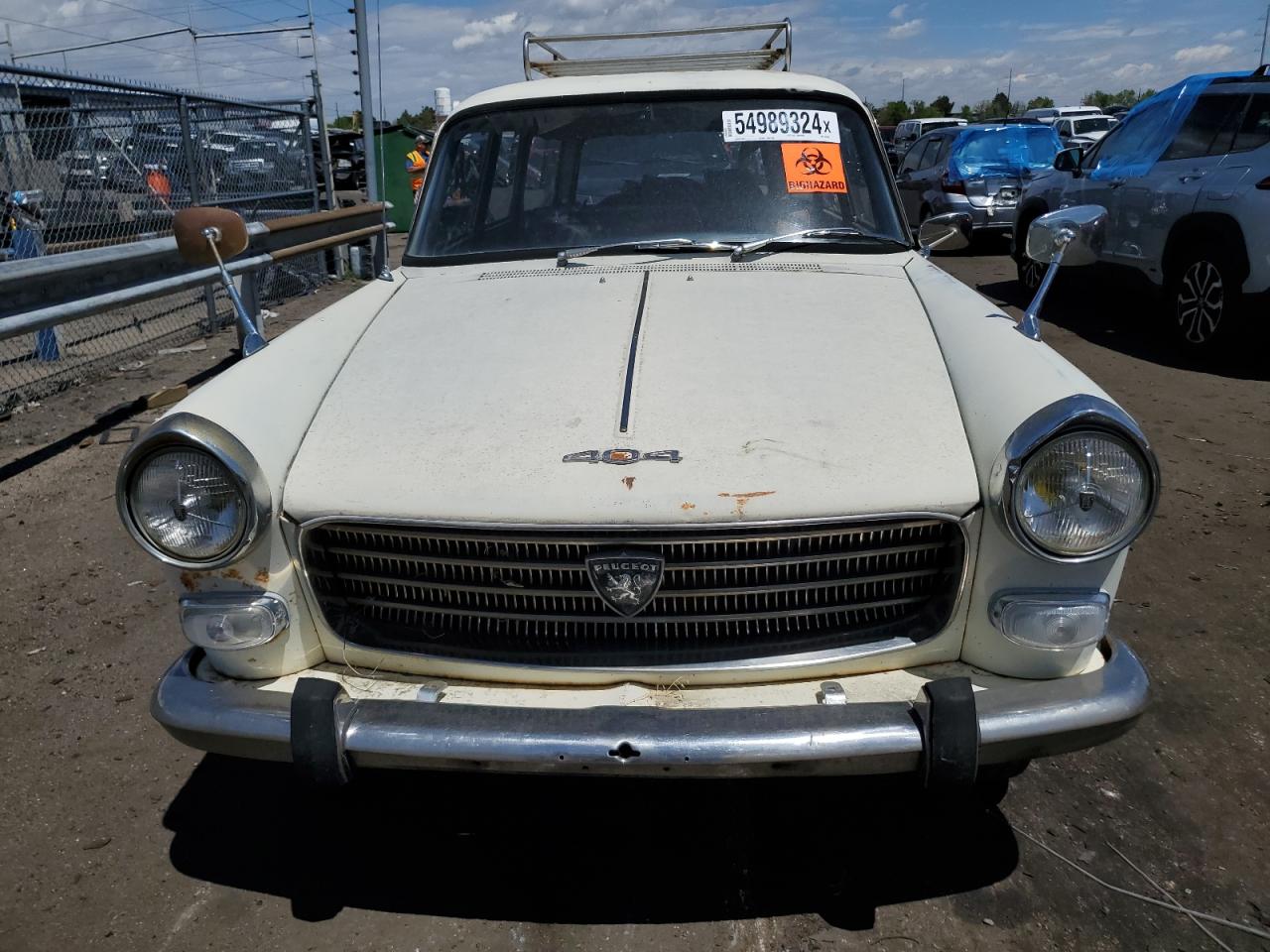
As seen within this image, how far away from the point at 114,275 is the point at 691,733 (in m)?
4.95

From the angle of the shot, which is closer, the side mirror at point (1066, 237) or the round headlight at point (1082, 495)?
the round headlight at point (1082, 495)

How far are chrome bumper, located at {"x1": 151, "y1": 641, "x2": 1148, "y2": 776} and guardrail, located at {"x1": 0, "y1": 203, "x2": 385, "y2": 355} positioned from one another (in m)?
3.51

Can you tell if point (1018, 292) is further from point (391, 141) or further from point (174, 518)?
point (391, 141)

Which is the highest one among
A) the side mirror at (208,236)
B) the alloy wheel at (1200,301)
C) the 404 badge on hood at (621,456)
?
the side mirror at (208,236)

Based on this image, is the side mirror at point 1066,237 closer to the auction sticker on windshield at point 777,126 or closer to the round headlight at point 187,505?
the auction sticker on windshield at point 777,126

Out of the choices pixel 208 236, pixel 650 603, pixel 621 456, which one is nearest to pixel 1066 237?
pixel 621 456

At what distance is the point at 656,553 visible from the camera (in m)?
2.19

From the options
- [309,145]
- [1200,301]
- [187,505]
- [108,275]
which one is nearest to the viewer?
[187,505]

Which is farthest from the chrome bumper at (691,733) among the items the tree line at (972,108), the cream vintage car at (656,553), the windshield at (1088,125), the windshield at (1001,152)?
the tree line at (972,108)

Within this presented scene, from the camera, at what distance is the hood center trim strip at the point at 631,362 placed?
2.40 metres

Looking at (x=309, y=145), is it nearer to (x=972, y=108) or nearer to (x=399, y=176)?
(x=399, y=176)

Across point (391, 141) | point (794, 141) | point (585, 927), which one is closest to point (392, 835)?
point (585, 927)

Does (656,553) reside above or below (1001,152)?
below

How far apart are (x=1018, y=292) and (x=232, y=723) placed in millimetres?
9850
